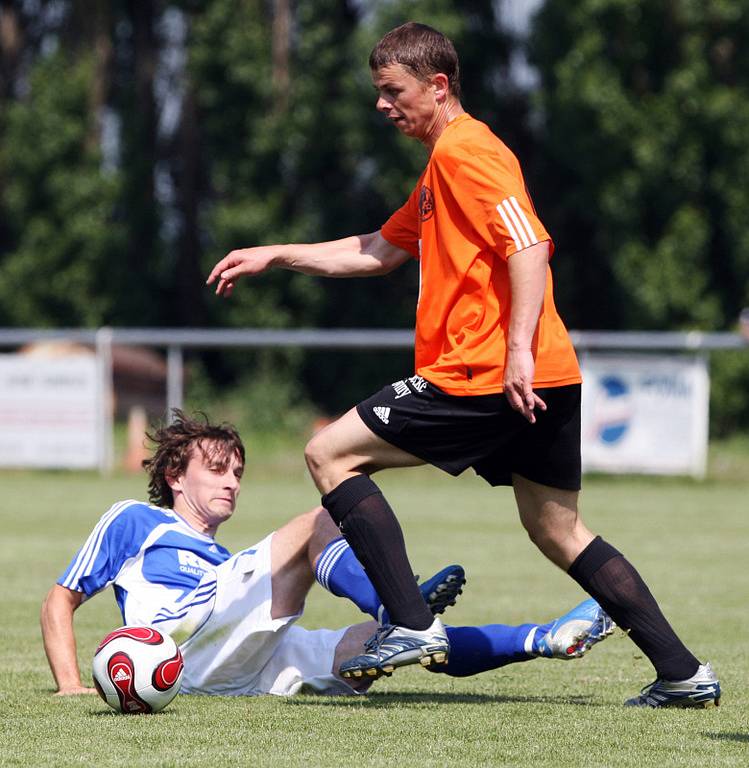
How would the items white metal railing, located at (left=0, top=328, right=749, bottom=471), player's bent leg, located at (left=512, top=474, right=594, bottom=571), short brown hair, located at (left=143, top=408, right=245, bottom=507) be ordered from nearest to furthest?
player's bent leg, located at (left=512, top=474, right=594, bottom=571), short brown hair, located at (left=143, top=408, right=245, bottom=507), white metal railing, located at (left=0, top=328, right=749, bottom=471)

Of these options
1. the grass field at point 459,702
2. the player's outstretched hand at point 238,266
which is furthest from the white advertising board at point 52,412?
the player's outstretched hand at point 238,266

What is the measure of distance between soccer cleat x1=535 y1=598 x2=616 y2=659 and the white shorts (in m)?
0.81

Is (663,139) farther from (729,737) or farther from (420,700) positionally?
(729,737)

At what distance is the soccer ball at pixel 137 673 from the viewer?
479cm

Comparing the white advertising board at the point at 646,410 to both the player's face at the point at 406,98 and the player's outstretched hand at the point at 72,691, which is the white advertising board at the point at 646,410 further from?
the player's face at the point at 406,98

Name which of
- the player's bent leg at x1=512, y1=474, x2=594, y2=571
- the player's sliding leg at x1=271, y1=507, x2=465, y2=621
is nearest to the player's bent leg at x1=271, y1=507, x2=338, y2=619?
the player's sliding leg at x1=271, y1=507, x2=465, y2=621

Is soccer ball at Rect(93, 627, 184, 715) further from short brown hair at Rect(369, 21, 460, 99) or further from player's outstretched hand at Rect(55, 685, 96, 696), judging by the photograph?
short brown hair at Rect(369, 21, 460, 99)

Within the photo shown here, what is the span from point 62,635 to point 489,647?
1.46 metres

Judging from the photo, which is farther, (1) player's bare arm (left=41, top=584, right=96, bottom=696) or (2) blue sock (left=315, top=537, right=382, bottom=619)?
(1) player's bare arm (left=41, top=584, right=96, bottom=696)

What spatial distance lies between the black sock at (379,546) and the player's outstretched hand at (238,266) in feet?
2.74

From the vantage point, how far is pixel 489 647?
520cm

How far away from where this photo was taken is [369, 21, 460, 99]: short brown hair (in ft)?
15.8

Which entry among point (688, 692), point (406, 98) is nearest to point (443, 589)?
point (688, 692)

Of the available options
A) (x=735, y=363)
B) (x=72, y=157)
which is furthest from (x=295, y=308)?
(x=735, y=363)
